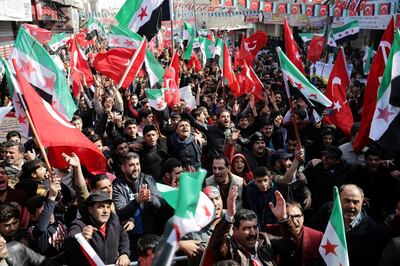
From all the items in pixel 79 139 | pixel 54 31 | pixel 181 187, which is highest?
Result: pixel 181 187

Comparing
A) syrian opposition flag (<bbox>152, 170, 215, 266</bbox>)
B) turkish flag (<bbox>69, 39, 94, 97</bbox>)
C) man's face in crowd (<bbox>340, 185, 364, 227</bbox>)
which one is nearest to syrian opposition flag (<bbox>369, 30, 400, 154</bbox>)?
man's face in crowd (<bbox>340, 185, 364, 227</bbox>)

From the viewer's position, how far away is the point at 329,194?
465 cm

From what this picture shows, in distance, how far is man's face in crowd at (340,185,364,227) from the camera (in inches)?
136

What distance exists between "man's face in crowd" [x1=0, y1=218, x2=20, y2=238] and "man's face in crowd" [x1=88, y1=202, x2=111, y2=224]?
616 millimetres

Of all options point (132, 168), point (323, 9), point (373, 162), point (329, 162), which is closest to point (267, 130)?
point (329, 162)

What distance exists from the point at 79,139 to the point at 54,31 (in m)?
34.2

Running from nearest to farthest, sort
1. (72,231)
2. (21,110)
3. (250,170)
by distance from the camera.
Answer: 1. (72,231)
2. (21,110)
3. (250,170)

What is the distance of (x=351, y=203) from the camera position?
346 centimetres

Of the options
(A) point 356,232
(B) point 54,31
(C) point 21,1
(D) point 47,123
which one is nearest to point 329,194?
(A) point 356,232

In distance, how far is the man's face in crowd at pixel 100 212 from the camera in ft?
10.8

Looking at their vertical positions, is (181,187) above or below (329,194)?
above

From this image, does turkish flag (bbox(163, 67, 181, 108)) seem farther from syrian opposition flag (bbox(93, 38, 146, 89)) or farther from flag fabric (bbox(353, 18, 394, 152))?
flag fabric (bbox(353, 18, 394, 152))

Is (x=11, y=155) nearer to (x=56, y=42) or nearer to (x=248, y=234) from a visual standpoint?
(x=248, y=234)

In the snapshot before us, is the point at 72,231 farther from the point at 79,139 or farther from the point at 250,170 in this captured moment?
the point at 250,170
